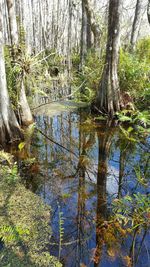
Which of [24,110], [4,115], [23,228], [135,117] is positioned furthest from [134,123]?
[23,228]

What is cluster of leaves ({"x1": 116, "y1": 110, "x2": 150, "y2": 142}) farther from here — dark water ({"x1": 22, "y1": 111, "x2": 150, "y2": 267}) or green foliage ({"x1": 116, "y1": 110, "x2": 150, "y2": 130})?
dark water ({"x1": 22, "y1": 111, "x2": 150, "y2": 267})

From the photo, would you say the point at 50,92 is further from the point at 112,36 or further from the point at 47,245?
the point at 47,245

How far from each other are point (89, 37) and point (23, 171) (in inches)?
350

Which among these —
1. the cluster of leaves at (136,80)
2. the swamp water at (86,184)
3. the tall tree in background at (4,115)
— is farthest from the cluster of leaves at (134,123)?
the tall tree in background at (4,115)

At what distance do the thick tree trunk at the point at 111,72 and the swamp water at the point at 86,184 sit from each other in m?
0.46

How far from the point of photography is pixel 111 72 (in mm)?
5289

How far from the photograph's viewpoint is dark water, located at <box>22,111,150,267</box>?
2.07m

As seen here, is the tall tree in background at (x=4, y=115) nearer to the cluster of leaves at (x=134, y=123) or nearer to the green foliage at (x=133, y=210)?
the cluster of leaves at (x=134, y=123)

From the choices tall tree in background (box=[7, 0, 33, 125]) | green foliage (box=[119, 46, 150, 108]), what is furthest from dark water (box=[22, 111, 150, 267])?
green foliage (box=[119, 46, 150, 108])

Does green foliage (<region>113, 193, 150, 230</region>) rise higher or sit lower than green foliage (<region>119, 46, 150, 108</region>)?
lower

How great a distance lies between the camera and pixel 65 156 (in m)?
3.84

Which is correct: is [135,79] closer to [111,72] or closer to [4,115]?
[111,72]

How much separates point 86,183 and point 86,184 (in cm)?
3

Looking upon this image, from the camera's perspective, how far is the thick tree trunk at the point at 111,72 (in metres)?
5.10
